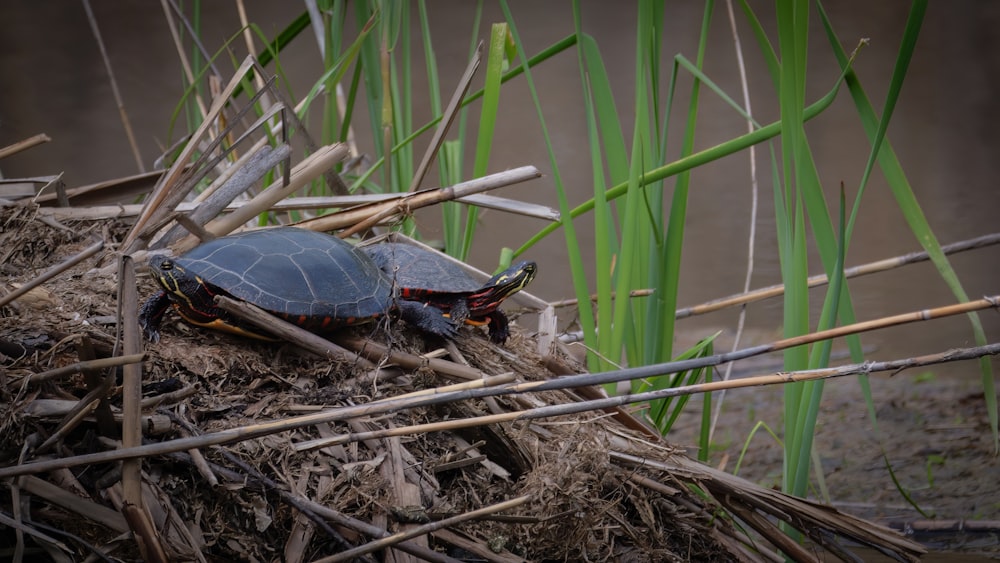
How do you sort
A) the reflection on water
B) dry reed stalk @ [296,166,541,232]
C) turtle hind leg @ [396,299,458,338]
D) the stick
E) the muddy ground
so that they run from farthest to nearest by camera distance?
the reflection on water → the muddy ground → dry reed stalk @ [296,166,541,232] → turtle hind leg @ [396,299,458,338] → the stick

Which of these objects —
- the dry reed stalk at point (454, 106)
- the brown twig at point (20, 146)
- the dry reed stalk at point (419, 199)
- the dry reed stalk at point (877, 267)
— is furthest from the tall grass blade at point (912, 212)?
the brown twig at point (20, 146)

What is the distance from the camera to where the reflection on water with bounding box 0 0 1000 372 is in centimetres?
320

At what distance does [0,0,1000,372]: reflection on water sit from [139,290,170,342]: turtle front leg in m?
2.00

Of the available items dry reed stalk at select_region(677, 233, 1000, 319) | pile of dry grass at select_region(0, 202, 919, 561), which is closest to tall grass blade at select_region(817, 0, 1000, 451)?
pile of dry grass at select_region(0, 202, 919, 561)

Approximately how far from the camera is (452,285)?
1.40m

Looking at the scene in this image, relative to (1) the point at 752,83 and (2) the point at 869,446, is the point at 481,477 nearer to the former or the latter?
(2) the point at 869,446

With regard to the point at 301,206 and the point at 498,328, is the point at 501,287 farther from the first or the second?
the point at 301,206

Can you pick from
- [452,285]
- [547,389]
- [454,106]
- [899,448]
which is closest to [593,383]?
[547,389]

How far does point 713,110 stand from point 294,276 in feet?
8.77

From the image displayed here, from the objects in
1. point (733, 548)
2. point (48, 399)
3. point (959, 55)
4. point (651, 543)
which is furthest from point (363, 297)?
point (959, 55)

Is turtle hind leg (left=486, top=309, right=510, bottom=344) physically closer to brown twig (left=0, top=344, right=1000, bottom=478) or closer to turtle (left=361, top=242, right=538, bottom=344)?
turtle (left=361, top=242, right=538, bottom=344)

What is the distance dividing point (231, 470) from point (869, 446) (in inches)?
89.0

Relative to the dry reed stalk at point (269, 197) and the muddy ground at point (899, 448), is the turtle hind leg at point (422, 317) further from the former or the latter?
the muddy ground at point (899, 448)

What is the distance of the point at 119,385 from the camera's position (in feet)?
3.30
